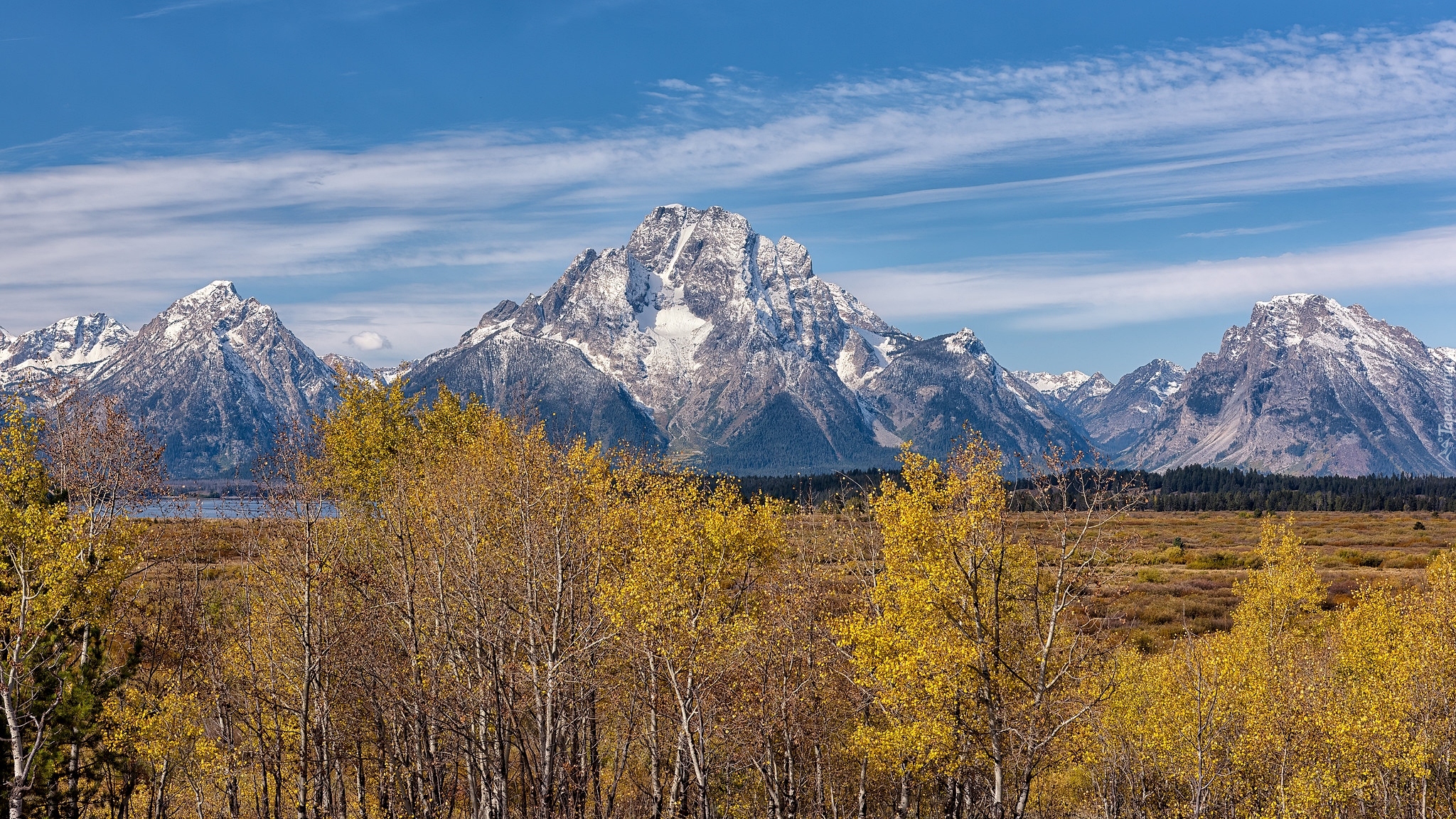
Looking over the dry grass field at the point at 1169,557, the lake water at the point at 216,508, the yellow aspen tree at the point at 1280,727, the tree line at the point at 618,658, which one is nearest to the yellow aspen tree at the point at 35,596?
the tree line at the point at 618,658

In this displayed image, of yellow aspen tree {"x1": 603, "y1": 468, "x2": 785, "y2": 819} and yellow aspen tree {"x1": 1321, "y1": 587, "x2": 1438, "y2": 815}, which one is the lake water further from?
yellow aspen tree {"x1": 1321, "y1": 587, "x2": 1438, "y2": 815}

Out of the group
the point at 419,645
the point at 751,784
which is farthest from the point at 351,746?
the point at 751,784

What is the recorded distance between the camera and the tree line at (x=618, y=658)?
32062 millimetres

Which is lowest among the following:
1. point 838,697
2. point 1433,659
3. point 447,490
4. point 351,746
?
point 351,746

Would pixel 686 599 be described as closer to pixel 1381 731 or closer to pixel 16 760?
pixel 16 760

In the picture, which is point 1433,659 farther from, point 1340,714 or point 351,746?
point 351,746

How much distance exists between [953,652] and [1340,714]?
1736 cm

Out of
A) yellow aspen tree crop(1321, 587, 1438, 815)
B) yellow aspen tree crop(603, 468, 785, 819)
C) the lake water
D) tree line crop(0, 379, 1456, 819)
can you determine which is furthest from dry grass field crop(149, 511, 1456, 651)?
yellow aspen tree crop(1321, 587, 1438, 815)

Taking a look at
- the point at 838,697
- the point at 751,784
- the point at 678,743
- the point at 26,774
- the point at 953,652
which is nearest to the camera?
the point at 26,774

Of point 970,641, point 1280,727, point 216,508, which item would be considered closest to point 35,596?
point 216,508

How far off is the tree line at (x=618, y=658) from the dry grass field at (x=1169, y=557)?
1.35 m

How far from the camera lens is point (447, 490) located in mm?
40156

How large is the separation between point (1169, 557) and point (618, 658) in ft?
408

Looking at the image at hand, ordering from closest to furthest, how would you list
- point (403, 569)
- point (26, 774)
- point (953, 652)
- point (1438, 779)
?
point (26, 774) < point (953, 652) < point (403, 569) < point (1438, 779)
